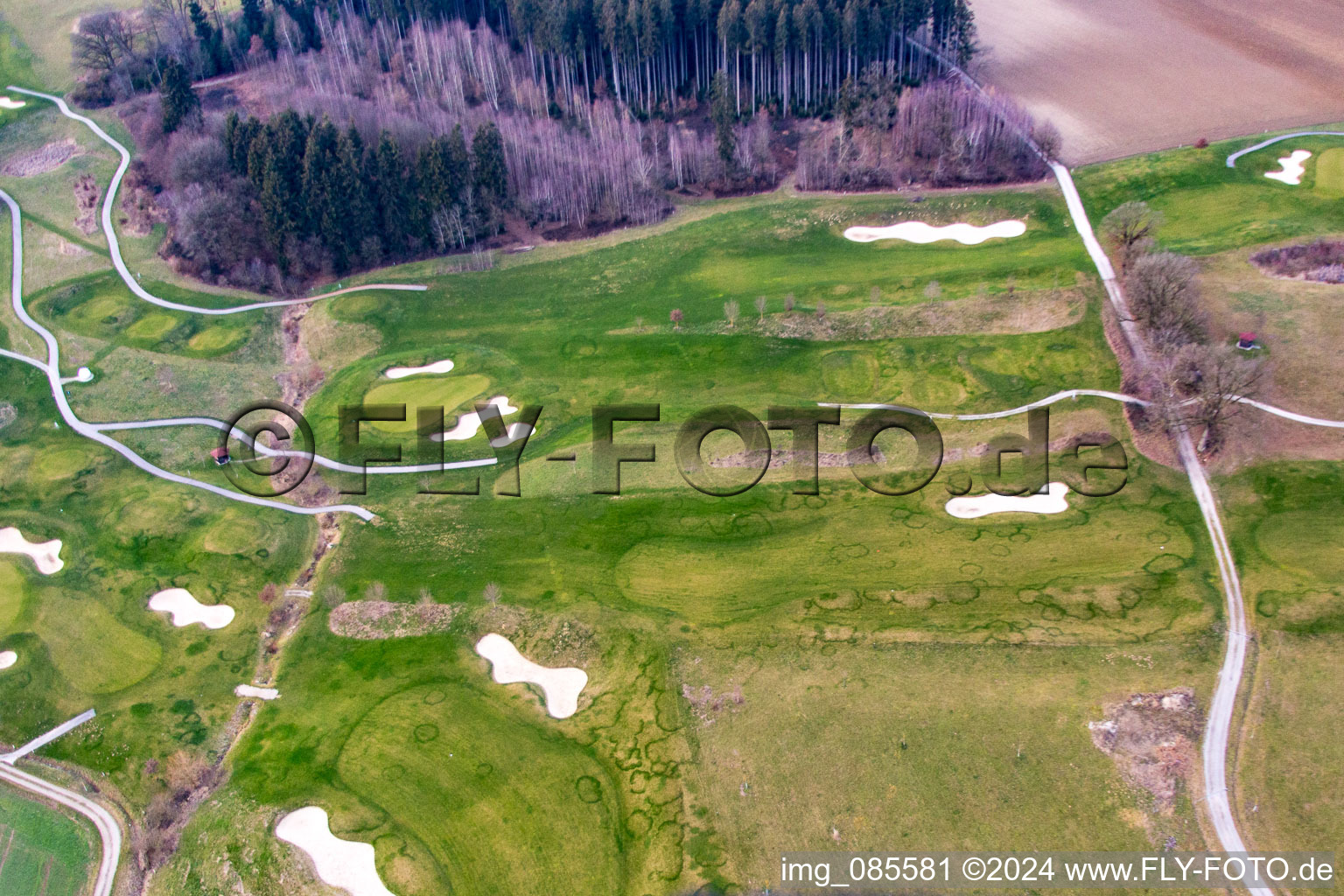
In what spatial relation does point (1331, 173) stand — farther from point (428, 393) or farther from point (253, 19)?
point (253, 19)

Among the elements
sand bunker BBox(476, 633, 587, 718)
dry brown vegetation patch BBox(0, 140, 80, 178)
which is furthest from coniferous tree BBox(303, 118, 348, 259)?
sand bunker BBox(476, 633, 587, 718)

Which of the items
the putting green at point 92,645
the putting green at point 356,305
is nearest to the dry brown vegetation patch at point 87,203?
the putting green at point 356,305

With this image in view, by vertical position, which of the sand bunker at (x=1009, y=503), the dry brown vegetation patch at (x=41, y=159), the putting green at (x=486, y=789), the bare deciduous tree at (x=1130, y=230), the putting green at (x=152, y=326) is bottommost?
the putting green at (x=486, y=789)

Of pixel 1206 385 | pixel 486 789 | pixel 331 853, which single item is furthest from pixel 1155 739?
pixel 331 853

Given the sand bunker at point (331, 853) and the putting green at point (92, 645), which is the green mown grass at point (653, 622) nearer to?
the putting green at point (92, 645)

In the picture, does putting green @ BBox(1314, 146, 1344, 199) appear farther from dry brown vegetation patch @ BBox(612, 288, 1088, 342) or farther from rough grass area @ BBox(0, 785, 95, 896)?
rough grass area @ BBox(0, 785, 95, 896)
